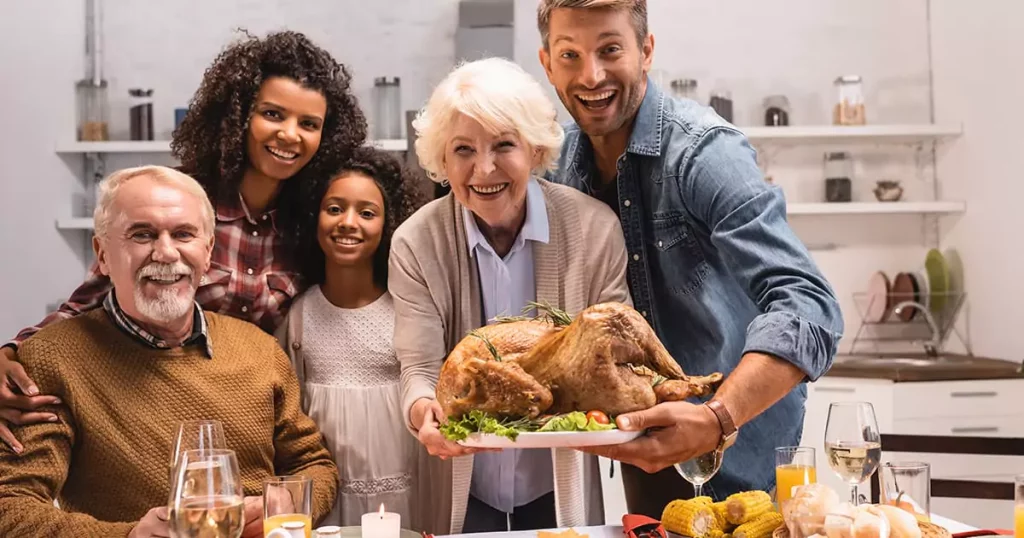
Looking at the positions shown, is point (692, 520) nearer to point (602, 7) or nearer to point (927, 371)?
point (602, 7)

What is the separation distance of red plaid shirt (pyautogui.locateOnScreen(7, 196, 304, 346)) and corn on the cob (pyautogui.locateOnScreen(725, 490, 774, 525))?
52.8 inches

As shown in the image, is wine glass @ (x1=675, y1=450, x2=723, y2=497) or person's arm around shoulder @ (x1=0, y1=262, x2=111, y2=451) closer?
wine glass @ (x1=675, y1=450, x2=723, y2=497)

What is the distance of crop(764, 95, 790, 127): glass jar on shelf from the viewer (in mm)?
5008

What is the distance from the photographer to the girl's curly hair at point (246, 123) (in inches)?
105

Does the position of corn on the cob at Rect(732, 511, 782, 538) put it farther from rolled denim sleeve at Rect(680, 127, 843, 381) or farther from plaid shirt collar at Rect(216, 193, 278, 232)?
Answer: plaid shirt collar at Rect(216, 193, 278, 232)

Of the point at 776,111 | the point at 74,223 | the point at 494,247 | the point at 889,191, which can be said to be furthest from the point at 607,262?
the point at 74,223

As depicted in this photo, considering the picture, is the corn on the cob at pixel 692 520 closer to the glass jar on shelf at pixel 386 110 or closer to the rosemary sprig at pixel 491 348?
the rosemary sprig at pixel 491 348

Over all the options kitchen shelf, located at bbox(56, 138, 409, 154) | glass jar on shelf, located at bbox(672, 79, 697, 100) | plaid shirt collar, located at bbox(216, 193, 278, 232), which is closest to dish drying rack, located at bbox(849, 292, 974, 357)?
glass jar on shelf, located at bbox(672, 79, 697, 100)

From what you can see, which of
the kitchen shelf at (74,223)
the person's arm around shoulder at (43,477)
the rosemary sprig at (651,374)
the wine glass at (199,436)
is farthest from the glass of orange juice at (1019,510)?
the kitchen shelf at (74,223)

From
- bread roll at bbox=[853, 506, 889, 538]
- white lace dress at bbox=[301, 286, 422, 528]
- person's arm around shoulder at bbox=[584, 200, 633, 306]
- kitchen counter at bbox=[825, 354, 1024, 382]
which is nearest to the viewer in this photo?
bread roll at bbox=[853, 506, 889, 538]

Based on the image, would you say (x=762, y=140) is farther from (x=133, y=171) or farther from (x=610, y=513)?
(x=133, y=171)

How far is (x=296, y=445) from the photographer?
234cm

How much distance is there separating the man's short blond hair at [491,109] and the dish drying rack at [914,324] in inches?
134

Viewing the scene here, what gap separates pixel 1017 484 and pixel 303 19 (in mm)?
4313
